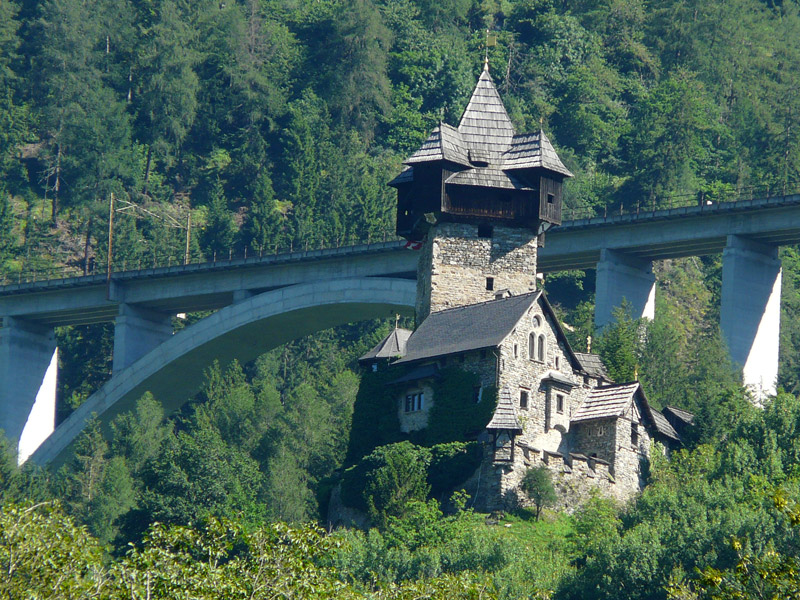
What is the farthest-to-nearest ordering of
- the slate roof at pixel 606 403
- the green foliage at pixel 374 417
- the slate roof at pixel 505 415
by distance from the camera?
1. the green foliage at pixel 374 417
2. the slate roof at pixel 606 403
3. the slate roof at pixel 505 415

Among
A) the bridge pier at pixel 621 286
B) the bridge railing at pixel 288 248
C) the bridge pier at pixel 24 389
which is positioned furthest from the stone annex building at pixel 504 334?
the bridge pier at pixel 24 389

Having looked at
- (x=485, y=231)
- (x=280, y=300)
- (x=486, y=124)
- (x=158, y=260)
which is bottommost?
(x=485, y=231)

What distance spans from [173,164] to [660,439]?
66952 millimetres

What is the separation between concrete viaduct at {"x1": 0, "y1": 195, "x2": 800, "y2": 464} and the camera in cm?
8206

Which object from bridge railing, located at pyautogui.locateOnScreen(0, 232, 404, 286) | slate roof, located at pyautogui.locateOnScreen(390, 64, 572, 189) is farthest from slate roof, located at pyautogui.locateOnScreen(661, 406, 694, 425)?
bridge railing, located at pyautogui.locateOnScreen(0, 232, 404, 286)

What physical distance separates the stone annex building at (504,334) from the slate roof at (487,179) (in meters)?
0.03

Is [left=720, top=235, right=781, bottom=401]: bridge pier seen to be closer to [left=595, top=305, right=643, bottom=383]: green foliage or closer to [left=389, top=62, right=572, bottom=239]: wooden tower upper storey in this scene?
[left=595, top=305, right=643, bottom=383]: green foliage

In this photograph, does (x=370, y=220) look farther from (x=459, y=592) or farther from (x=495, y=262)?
(x=459, y=592)

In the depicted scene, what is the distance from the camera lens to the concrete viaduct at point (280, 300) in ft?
269

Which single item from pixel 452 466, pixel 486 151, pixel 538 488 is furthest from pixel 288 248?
pixel 538 488

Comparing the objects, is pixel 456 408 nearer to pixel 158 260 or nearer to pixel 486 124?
pixel 486 124

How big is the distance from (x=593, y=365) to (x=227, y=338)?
30493mm

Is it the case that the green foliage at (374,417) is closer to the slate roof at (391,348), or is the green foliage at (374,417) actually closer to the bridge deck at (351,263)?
the slate roof at (391,348)

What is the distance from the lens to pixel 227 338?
96.0 m
